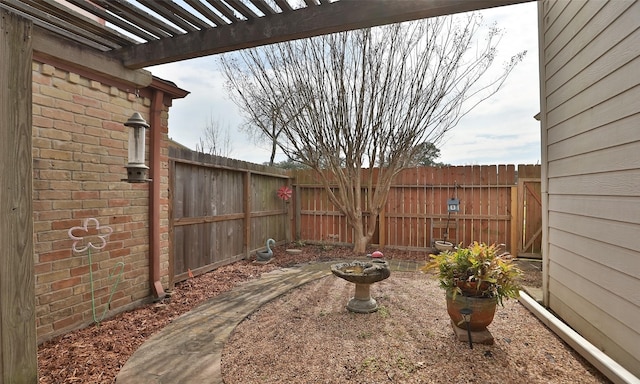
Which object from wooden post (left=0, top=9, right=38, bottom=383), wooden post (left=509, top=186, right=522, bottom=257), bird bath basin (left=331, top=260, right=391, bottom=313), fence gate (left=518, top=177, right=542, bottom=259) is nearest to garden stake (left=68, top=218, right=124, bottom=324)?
wooden post (left=0, top=9, right=38, bottom=383)

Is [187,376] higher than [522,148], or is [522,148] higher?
[522,148]

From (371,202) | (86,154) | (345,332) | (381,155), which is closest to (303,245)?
(371,202)

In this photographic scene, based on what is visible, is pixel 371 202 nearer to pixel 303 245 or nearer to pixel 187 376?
pixel 303 245

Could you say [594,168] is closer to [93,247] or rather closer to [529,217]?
[529,217]

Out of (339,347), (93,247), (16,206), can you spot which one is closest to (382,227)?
(339,347)

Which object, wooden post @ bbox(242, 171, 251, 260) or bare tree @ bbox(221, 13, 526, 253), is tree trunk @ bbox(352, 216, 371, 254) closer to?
bare tree @ bbox(221, 13, 526, 253)

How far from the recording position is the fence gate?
592 cm

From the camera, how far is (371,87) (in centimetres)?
564

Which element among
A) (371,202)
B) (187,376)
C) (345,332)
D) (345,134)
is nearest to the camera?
(187,376)

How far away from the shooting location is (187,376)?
2.08m

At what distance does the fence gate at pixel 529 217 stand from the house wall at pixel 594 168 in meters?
2.96

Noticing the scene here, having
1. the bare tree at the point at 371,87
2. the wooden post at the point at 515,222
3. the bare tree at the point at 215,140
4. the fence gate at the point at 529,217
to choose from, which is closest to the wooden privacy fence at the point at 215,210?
the bare tree at the point at 371,87

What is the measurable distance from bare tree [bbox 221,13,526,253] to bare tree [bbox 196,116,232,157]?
410 inches

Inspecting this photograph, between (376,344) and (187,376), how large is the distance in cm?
148
